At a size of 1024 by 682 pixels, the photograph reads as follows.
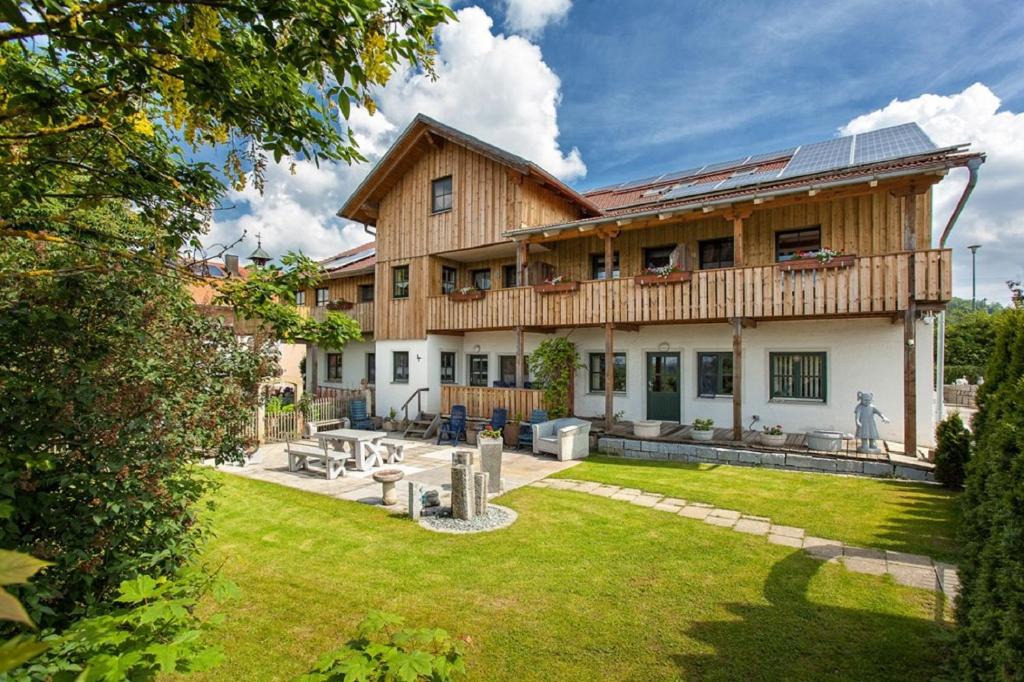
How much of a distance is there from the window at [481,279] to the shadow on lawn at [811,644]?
15.2 metres

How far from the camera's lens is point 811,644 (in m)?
4.44

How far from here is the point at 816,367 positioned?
1308cm

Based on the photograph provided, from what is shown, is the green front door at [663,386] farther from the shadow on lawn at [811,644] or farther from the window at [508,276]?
the shadow on lawn at [811,644]

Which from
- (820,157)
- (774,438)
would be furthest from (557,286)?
(820,157)

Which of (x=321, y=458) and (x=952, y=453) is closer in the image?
(x=952, y=453)

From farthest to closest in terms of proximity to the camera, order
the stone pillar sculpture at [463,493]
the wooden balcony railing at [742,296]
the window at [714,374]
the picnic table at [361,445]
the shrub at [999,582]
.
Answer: the window at [714,374] < the picnic table at [361,445] < the wooden balcony railing at [742,296] < the stone pillar sculpture at [463,493] < the shrub at [999,582]

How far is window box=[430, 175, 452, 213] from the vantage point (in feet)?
58.8

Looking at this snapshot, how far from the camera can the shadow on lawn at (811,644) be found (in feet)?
13.4

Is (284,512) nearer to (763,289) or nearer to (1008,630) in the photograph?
(1008,630)

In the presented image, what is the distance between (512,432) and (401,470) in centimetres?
427

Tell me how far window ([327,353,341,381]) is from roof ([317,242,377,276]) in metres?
4.10

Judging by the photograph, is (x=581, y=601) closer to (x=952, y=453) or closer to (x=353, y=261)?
(x=952, y=453)

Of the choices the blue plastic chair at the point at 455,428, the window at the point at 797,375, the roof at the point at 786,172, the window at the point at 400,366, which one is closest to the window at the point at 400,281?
the window at the point at 400,366

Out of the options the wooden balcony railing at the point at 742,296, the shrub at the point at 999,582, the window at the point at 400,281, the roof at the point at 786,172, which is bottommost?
the shrub at the point at 999,582
